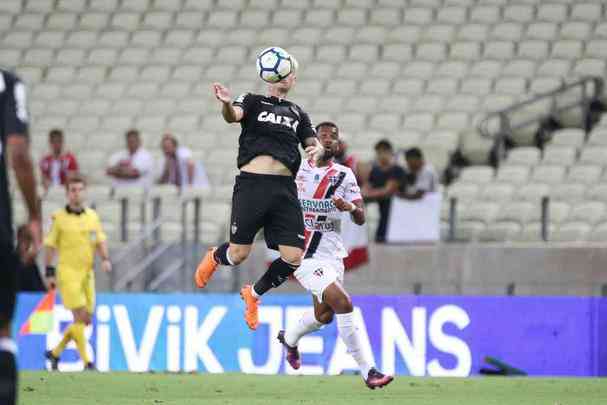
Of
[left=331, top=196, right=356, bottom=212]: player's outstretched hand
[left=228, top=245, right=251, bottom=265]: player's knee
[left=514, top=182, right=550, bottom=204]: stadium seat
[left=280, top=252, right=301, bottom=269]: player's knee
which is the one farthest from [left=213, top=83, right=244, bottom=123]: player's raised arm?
[left=514, top=182, right=550, bottom=204]: stadium seat

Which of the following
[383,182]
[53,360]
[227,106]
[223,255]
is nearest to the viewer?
[227,106]

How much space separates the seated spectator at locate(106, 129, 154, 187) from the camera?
2025cm

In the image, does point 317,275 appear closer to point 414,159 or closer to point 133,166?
point 414,159

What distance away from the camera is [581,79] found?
70.2ft

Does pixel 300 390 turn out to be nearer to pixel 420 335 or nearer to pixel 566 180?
pixel 420 335

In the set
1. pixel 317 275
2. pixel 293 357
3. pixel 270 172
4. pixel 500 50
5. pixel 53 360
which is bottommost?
pixel 53 360

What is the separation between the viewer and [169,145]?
1978 cm

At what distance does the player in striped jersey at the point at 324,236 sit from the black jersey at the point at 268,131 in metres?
1.01

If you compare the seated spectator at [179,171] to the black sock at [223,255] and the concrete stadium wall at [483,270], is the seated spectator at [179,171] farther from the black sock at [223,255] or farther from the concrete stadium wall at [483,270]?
the black sock at [223,255]

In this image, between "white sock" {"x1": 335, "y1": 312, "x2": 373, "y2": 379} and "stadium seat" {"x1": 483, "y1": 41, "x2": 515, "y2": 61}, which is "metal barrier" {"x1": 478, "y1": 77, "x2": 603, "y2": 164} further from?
"white sock" {"x1": 335, "y1": 312, "x2": 373, "y2": 379}

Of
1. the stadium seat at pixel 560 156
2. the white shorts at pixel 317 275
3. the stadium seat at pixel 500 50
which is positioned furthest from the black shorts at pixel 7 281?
the stadium seat at pixel 500 50

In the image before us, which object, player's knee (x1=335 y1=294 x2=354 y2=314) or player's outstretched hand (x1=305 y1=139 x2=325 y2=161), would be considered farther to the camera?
player's knee (x1=335 y1=294 x2=354 y2=314)

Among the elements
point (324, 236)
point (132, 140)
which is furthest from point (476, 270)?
point (324, 236)

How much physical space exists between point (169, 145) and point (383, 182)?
2935 mm
